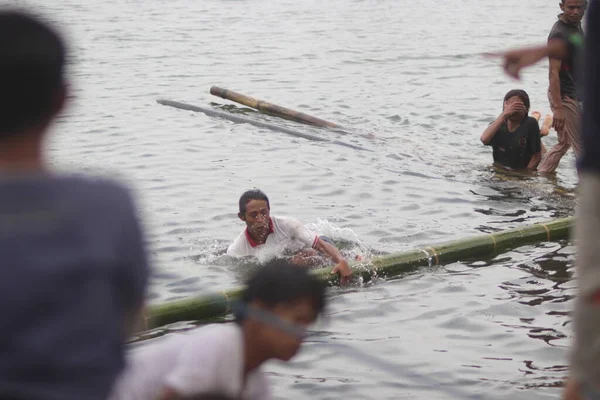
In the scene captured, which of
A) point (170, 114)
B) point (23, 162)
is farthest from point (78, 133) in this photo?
point (23, 162)

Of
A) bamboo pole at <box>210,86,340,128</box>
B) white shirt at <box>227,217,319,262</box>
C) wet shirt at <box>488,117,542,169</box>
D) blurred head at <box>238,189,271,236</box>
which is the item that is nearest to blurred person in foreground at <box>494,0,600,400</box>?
blurred head at <box>238,189,271,236</box>

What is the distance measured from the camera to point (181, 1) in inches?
1394

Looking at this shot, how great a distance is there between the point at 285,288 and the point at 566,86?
7828 mm

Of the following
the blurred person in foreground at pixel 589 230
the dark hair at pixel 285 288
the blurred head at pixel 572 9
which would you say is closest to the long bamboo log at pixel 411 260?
the blurred head at pixel 572 9

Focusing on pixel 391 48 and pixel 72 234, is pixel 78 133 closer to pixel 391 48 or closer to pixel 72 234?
pixel 391 48

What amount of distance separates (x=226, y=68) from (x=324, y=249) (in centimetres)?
1423

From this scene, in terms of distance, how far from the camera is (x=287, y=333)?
3.18 meters

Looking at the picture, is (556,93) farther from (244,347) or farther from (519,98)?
(244,347)

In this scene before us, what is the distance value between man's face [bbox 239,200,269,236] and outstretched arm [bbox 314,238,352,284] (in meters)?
0.47

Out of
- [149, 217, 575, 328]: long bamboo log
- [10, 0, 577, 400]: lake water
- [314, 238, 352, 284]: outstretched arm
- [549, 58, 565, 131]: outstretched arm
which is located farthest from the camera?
[549, 58, 565, 131]: outstretched arm

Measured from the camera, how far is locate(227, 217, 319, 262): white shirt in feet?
27.2

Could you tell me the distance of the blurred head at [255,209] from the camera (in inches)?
318

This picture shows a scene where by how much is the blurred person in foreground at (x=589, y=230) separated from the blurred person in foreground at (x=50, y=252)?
1264mm

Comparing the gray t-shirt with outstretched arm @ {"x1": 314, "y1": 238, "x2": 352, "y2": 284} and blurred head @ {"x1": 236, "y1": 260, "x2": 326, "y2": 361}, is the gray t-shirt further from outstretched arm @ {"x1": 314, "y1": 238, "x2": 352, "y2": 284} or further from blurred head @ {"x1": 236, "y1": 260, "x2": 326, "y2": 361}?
outstretched arm @ {"x1": 314, "y1": 238, "x2": 352, "y2": 284}
